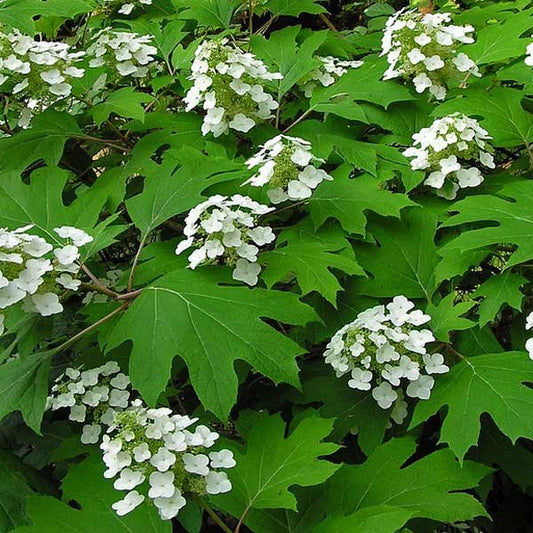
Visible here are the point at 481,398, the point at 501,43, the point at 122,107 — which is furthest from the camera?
the point at 501,43

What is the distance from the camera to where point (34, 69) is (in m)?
2.38

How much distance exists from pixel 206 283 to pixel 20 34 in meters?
1.20

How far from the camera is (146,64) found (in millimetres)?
2742

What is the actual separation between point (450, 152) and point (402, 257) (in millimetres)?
354

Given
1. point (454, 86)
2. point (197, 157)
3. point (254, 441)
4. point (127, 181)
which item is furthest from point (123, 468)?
point (454, 86)

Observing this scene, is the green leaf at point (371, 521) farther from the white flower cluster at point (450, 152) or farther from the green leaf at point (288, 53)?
the green leaf at point (288, 53)

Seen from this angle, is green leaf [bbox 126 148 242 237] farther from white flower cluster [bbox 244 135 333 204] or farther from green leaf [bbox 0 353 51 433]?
green leaf [bbox 0 353 51 433]

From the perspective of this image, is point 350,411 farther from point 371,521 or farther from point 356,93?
point 356,93

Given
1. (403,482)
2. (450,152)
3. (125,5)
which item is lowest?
(403,482)

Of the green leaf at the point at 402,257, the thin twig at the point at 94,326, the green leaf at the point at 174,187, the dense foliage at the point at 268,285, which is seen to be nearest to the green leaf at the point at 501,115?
the dense foliage at the point at 268,285

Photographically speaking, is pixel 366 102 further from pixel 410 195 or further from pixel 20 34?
pixel 20 34

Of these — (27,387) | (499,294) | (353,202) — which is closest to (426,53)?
(353,202)

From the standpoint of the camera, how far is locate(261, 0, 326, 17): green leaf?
9.73 feet

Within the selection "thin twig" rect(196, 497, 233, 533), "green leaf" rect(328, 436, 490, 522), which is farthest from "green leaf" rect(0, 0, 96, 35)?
"green leaf" rect(328, 436, 490, 522)
